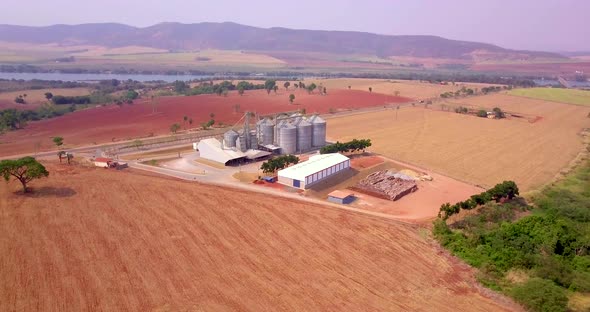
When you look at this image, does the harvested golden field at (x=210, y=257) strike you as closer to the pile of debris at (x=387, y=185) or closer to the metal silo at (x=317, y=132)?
the pile of debris at (x=387, y=185)

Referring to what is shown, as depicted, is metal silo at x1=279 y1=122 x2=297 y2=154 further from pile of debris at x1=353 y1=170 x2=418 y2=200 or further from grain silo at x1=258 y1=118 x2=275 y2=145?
pile of debris at x1=353 y1=170 x2=418 y2=200

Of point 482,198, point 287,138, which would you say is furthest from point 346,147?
point 482,198

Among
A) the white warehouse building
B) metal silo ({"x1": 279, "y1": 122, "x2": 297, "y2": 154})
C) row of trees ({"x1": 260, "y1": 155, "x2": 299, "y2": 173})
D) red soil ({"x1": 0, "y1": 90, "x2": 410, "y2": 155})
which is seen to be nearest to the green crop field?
red soil ({"x1": 0, "y1": 90, "x2": 410, "y2": 155})

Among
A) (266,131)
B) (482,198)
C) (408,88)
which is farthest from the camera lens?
(408,88)

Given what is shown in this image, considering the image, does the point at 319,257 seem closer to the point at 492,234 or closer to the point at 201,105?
the point at 492,234

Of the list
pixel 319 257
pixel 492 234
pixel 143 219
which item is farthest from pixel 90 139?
pixel 492 234

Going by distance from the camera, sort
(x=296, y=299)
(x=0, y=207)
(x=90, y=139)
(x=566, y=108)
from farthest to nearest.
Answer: (x=566, y=108) < (x=90, y=139) < (x=0, y=207) < (x=296, y=299)

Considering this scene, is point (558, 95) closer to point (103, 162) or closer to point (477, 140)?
point (477, 140)
